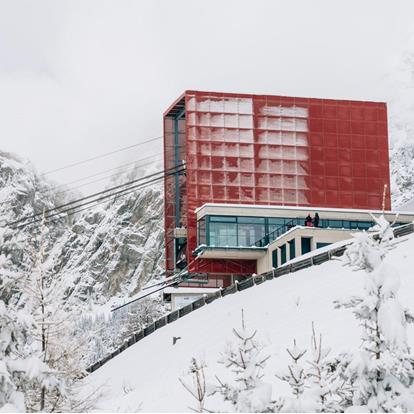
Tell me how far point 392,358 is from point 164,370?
107ft

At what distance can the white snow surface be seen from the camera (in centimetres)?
4238

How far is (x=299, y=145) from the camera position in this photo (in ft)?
286

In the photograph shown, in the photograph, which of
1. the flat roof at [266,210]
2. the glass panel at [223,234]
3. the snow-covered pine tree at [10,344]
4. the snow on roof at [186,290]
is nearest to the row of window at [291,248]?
the glass panel at [223,234]

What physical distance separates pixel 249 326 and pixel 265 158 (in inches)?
1476

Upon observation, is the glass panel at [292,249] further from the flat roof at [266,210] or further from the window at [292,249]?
the flat roof at [266,210]

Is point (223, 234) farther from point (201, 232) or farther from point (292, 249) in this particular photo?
point (292, 249)

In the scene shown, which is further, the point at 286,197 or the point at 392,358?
the point at 286,197

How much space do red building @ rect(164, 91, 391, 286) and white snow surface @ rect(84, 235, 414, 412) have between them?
2300 centimetres

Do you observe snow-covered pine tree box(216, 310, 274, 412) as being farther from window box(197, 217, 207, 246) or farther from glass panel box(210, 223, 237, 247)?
window box(197, 217, 207, 246)

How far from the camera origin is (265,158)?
86375mm

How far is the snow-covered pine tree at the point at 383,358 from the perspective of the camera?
18.6 meters

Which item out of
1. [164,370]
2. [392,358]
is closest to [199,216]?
[164,370]

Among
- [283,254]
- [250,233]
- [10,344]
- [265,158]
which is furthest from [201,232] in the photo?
[10,344]

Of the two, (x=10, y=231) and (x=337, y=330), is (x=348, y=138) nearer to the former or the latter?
(x=337, y=330)
